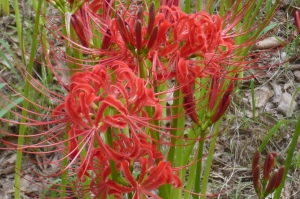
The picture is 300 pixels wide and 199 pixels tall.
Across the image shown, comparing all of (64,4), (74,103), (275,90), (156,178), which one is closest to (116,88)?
(74,103)

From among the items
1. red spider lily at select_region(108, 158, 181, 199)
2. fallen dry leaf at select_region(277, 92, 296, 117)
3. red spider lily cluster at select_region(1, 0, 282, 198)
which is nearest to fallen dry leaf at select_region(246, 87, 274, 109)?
fallen dry leaf at select_region(277, 92, 296, 117)

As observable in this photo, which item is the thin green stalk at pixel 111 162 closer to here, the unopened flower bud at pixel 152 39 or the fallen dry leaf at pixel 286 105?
the unopened flower bud at pixel 152 39

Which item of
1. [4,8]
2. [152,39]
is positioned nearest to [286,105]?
[4,8]

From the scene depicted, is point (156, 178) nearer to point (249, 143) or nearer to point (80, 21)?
point (80, 21)

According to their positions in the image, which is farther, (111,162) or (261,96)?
(261,96)

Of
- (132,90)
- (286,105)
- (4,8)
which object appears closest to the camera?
(132,90)

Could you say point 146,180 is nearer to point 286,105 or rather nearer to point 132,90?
point 132,90

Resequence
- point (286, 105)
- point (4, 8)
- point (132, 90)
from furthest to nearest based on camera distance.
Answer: point (4, 8), point (286, 105), point (132, 90)

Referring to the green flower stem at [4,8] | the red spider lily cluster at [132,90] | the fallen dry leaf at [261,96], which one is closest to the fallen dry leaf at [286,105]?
the fallen dry leaf at [261,96]
